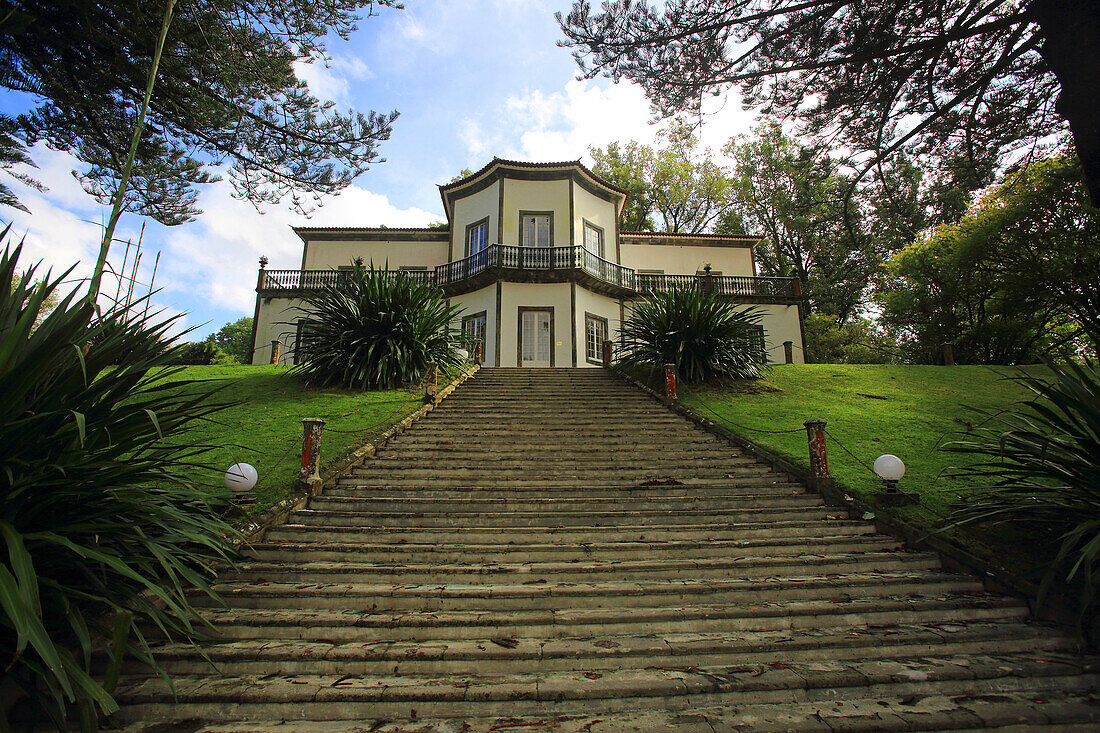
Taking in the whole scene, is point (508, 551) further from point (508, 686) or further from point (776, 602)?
point (776, 602)

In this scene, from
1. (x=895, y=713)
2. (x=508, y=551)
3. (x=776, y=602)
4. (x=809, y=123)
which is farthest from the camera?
(x=809, y=123)

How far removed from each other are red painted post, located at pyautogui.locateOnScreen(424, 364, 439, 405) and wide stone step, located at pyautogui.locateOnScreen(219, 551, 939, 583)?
5.88 metres

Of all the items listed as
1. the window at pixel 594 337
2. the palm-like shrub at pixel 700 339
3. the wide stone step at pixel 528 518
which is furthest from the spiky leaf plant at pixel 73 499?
the window at pixel 594 337

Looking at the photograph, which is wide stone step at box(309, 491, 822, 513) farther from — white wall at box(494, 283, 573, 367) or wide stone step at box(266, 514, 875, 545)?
white wall at box(494, 283, 573, 367)

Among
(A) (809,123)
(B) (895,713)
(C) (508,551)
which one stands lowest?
(B) (895,713)

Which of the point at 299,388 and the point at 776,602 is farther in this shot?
the point at 299,388

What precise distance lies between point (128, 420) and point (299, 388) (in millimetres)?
8801

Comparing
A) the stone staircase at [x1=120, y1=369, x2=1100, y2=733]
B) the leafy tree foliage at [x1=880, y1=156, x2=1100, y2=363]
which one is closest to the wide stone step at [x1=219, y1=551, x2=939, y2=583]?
the stone staircase at [x1=120, y1=369, x2=1100, y2=733]

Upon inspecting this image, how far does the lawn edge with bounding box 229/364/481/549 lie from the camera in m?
4.92

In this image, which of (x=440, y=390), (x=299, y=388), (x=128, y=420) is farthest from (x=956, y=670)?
(x=299, y=388)

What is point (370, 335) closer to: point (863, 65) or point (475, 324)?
point (475, 324)

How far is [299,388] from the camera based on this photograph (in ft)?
37.7

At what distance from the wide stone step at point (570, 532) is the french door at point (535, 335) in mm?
12099

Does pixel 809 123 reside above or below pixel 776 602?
above
